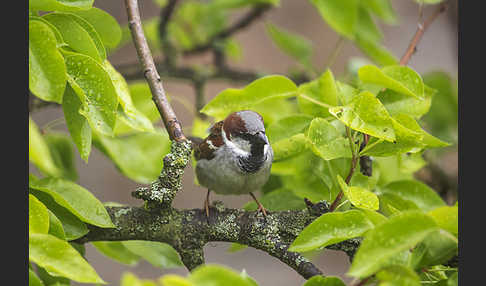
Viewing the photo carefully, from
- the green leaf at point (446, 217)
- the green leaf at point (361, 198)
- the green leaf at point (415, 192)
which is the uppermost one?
the green leaf at point (446, 217)

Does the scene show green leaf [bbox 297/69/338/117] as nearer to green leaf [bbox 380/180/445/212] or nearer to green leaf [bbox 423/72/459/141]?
green leaf [bbox 380/180/445/212]

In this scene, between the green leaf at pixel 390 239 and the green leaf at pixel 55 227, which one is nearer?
the green leaf at pixel 390 239

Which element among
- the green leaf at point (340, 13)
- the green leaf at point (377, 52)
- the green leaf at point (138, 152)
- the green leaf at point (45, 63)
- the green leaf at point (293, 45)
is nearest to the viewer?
the green leaf at point (45, 63)

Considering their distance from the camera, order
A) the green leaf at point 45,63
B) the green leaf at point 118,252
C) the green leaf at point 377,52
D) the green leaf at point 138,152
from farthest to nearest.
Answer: the green leaf at point 377,52, the green leaf at point 138,152, the green leaf at point 118,252, the green leaf at point 45,63

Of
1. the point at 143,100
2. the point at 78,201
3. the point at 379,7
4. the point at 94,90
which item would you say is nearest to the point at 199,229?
the point at 78,201

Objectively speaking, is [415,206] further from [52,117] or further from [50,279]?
[52,117]

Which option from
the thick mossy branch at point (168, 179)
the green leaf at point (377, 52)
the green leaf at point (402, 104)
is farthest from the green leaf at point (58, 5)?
the green leaf at point (377, 52)

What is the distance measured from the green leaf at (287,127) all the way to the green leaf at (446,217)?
18.1 inches

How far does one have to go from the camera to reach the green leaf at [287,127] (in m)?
1.19

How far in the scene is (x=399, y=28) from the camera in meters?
3.72

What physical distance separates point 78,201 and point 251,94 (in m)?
0.43

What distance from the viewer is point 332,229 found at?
838 mm

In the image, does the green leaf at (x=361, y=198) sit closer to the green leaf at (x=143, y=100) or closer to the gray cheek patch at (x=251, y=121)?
the gray cheek patch at (x=251, y=121)

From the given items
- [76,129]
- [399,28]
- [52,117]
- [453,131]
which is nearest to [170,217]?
[76,129]
